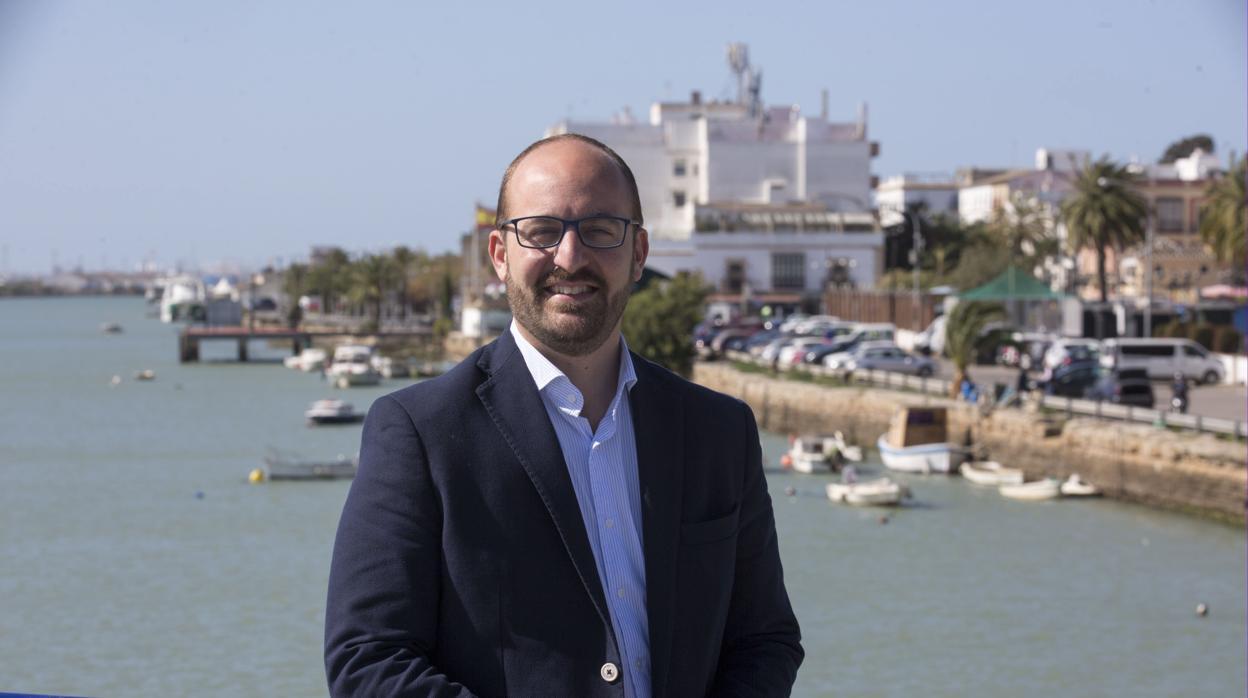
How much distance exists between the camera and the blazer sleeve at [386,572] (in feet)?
9.05

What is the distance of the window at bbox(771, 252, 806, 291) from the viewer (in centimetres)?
8831

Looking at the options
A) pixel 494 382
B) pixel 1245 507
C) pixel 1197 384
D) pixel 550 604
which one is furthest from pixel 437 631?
pixel 1197 384

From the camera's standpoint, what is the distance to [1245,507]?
88.6ft

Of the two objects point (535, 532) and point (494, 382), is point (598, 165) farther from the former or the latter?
point (535, 532)

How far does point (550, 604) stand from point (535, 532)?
12 cm

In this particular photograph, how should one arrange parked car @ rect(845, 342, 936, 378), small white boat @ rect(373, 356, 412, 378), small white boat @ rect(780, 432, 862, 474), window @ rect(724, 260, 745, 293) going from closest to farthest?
small white boat @ rect(780, 432, 862, 474) → parked car @ rect(845, 342, 936, 378) → small white boat @ rect(373, 356, 412, 378) → window @ rect(724, 260, 745, 293)

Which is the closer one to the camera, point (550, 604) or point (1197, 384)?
point (550, 604)

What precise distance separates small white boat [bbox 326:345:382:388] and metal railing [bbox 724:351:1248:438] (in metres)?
22.4

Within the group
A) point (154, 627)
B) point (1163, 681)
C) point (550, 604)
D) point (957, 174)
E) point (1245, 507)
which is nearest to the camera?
point (550, 604)

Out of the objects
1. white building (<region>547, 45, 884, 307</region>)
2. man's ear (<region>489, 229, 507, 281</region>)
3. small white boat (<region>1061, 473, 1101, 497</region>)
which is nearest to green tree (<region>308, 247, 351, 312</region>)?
A: white building (<region>547, 45, 884, 307</region>)

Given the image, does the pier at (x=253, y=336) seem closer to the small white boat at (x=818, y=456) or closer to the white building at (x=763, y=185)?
the white building at (x=763, y=185)

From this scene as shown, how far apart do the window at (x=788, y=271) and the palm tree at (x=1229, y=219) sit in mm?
41268

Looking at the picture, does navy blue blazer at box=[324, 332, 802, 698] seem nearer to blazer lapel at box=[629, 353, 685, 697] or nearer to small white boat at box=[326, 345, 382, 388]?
blazer lapel at box=[629, 353, 685, 697]

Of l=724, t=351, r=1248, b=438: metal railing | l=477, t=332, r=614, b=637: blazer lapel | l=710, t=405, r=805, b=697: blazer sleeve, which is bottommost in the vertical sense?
l=724, t=351, r=1248, b=438: metal railing
